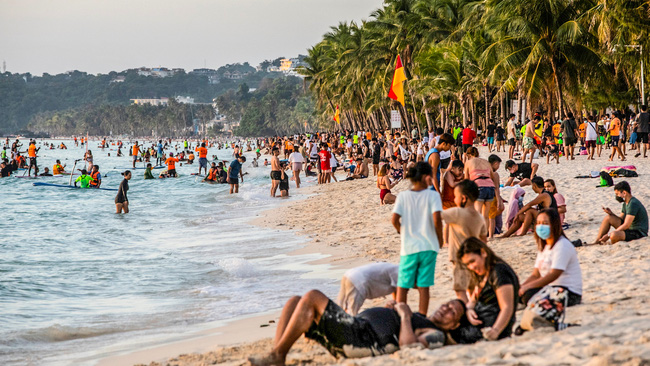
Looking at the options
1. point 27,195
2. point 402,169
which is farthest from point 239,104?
point 402,169

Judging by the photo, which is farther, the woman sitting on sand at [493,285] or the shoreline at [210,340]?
the shoreline at [210,340]

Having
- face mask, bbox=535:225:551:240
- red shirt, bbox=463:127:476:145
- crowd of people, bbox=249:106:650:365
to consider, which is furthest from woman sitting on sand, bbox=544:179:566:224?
red shirt, bbox=463:127:476:145

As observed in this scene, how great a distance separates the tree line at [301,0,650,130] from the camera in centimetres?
2647

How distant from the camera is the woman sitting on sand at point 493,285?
470 cm

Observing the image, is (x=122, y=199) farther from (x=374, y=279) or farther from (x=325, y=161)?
(x=374, y=279)

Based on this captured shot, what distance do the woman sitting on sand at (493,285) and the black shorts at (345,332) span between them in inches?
27.9

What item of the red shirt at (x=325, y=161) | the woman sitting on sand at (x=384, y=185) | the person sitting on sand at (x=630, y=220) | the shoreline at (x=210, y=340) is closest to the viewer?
the shoreline at (x=210, y=340)

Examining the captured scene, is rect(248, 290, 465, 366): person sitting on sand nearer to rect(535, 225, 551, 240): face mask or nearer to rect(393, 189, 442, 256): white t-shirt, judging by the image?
rect(393, 189, 442, 256): white t-shirt

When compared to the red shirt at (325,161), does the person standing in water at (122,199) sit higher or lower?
lower

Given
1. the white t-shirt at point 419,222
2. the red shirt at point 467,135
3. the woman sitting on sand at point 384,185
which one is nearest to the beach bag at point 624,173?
the red shirt at point 467,135

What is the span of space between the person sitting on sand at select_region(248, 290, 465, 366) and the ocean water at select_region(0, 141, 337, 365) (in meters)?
2.59

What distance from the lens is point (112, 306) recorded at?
29.3ft

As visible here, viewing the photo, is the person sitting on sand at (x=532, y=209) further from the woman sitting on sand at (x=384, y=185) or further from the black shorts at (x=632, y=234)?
the woman sitting on sand at (x=384, y=185)

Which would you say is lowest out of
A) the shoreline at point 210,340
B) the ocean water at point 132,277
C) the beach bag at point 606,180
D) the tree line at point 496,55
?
the ocean water at point 132,277
